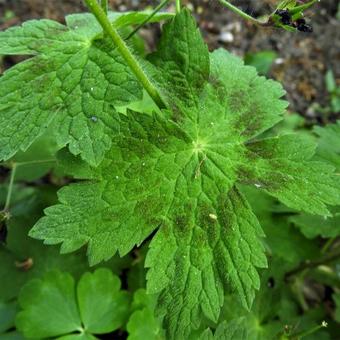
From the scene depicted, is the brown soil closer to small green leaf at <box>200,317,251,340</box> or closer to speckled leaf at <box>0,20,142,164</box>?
speckled leaf at <box>0,20,142,164</box>

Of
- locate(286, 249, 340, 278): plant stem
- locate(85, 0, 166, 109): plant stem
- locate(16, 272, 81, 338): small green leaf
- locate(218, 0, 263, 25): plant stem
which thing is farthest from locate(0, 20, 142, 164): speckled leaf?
locate(286, 249, 340, 278): plant stem

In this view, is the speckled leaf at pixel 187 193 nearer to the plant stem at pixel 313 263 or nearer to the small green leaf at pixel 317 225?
the small green leaf at pixel 317 225

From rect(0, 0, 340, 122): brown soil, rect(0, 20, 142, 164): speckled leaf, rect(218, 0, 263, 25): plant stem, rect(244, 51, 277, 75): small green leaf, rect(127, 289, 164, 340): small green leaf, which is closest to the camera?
rect(218, 0, 263, 25): plant stem

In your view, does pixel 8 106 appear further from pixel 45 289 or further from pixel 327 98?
pixel 327 98

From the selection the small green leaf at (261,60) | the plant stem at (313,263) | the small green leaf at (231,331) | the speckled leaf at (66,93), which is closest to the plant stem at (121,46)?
the speckled leaf at (66,93)

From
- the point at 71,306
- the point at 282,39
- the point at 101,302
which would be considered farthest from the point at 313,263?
the point at 282,39
